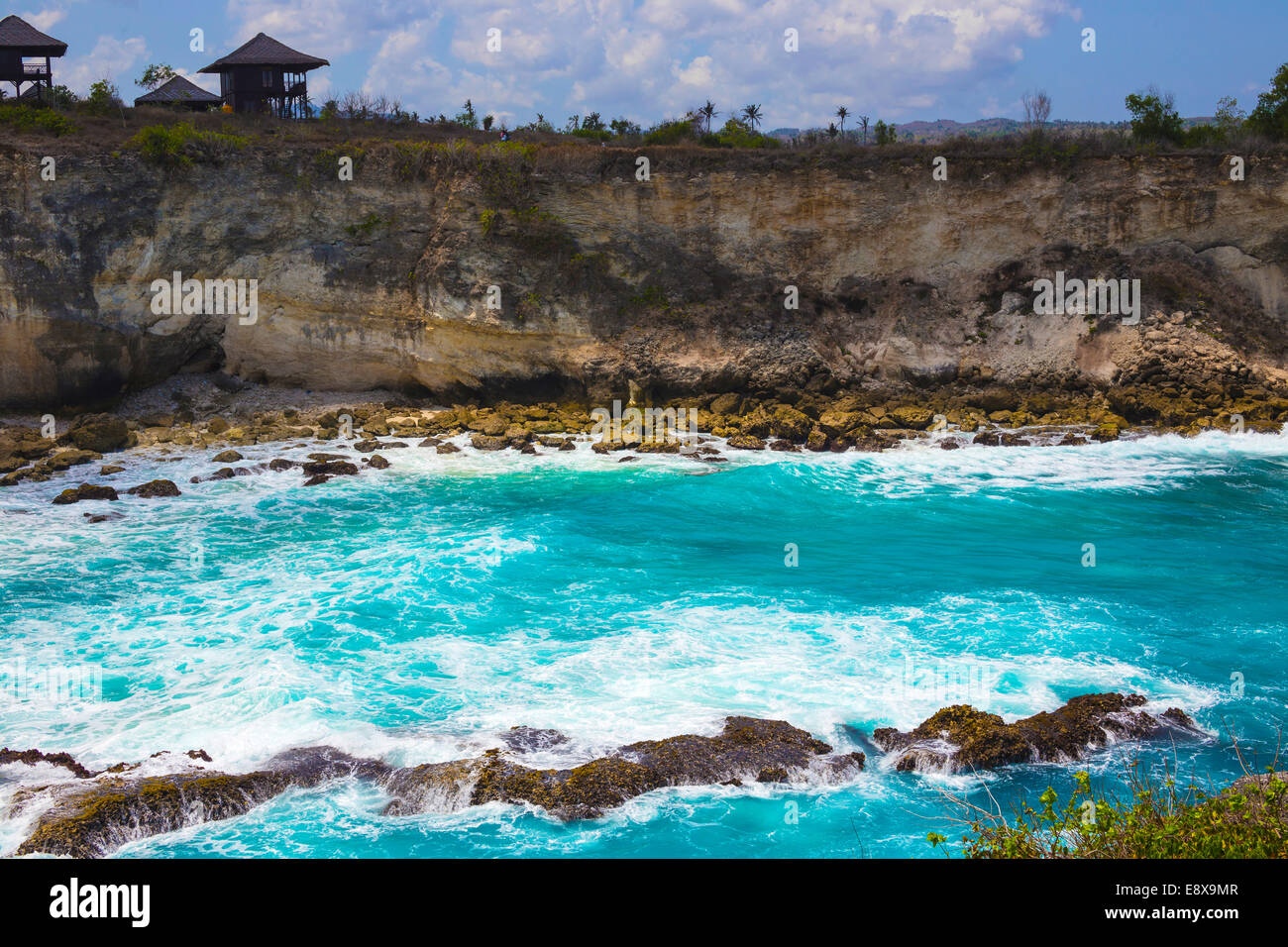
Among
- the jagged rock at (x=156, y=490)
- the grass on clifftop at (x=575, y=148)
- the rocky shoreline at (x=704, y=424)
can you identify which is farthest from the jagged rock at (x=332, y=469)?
the grass on clifftop at (x=575, y=148)

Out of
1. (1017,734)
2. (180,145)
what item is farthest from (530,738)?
(180,145)

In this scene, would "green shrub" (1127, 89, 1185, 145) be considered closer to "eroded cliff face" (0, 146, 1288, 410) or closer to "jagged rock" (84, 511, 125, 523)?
"eroded cliff face" (0, 146, 1288, 410)

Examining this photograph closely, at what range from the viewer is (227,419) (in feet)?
93.1

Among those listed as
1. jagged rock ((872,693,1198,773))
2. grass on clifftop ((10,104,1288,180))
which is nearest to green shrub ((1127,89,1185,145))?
grass on clifftop ((10,104,1288,180))

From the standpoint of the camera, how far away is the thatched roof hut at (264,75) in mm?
35375

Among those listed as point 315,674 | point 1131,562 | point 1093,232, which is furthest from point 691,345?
point 315,674

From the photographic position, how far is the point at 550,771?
10.5 metres

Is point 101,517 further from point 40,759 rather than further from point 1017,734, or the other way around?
point 1017,734

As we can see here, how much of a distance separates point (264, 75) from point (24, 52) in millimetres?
7614

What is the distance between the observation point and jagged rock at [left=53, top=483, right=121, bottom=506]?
2102 centimetres
